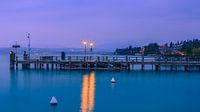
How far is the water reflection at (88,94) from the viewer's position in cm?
3115

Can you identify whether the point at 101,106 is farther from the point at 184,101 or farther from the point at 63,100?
the point at 184,101

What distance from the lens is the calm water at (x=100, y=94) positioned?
31.9 m

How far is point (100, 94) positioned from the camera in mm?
38469

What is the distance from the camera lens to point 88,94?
38.1m

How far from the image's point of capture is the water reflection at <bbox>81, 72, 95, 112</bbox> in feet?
102

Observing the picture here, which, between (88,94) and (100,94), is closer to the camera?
(88,94)

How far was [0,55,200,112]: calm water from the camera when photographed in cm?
3194

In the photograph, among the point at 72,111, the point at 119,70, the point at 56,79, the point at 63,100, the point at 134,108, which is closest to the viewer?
the point at 72,111

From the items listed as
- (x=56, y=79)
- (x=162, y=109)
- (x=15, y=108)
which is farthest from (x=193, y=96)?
(x=56, y=79)

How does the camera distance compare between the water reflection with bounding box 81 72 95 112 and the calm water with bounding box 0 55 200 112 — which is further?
the calm water with bounding box 0 55 200 112

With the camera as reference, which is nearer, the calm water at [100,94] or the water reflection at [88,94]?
the water reflection at [88,94]

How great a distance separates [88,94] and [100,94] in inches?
41.2

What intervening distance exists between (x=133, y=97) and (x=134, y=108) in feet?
18.2

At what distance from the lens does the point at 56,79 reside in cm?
5250
